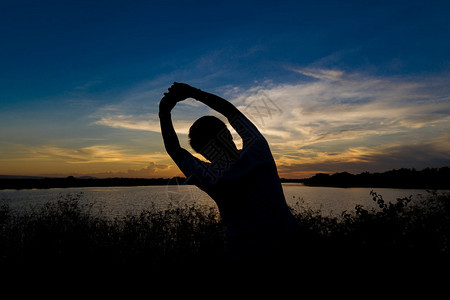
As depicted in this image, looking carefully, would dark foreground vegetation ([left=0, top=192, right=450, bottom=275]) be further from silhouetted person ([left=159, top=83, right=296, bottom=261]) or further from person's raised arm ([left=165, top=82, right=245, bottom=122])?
person's raised arm ([left=165, top=82, right=245, bottom=122])

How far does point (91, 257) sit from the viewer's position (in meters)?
5.77

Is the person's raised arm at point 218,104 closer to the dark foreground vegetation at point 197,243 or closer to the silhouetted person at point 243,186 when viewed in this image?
the silhouetted person at point 243,186

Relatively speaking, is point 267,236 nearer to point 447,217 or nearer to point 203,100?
point 203,100

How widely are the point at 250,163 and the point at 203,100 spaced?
2.07 ft

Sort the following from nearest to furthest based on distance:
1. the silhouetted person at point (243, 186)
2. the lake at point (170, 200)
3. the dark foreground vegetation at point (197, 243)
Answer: the silhouetted person at point (243, 186) < the dark foreground vegetation at point (197, 243) < the lake at point (170, 200)

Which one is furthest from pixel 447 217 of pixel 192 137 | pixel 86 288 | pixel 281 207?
pixel 86 288

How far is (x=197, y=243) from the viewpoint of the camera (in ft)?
21.9

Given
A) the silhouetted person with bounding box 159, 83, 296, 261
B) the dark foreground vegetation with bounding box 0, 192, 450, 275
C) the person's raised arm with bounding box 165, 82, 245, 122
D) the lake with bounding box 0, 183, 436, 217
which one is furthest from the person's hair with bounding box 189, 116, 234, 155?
the dark foreground vegetation with bounding box 0, 192, 450, 275

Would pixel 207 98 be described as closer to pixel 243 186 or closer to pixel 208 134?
pixel 208 134

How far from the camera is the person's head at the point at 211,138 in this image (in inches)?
61.0

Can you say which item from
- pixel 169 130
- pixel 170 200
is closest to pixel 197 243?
pixel 169 130

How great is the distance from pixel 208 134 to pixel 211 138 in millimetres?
33

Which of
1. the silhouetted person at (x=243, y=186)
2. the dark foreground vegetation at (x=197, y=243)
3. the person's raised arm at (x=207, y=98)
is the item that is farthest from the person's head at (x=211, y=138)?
the dark foreground vegetation at (x=197, y=243)

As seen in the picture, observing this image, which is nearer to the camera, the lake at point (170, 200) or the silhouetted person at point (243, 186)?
the silhouetted person at point (243, 186)
